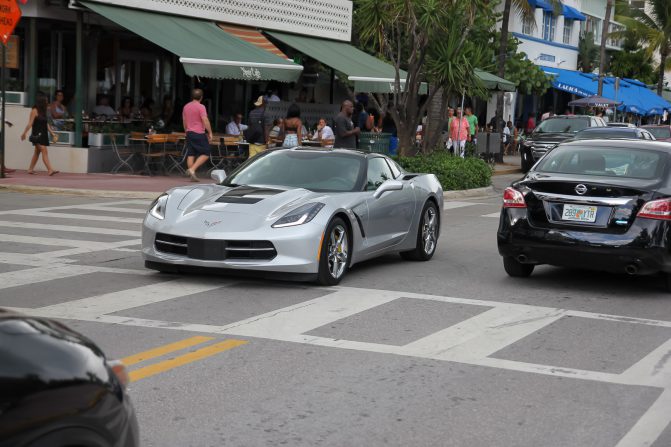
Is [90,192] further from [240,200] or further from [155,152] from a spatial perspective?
[240,200]

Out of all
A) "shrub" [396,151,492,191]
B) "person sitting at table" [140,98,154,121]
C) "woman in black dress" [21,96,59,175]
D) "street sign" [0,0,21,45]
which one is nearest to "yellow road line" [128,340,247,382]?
"street sign" [0,0,21,45]

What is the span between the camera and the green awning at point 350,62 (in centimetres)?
2823

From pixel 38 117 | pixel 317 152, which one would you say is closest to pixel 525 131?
pixel 38 117

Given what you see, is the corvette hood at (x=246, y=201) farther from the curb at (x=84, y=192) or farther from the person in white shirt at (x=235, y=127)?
the person in white shirt at (x=235, y=127)

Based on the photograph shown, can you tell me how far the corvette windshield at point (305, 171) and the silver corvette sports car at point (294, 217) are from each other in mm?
11

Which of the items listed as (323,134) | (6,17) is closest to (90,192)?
(6,17)

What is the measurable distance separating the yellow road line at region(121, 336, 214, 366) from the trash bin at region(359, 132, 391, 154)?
18.2m

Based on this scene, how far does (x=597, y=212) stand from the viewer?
10219 mm

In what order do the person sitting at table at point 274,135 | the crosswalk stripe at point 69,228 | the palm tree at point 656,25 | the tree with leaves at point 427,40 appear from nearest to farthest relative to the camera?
the crosswalk stripe at point 69,228 → the tree with leaves at point 427,40 → the person sitting at table at point 274,135 → the palm tree at point 656,25

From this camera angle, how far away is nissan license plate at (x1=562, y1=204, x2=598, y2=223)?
10.2 meters

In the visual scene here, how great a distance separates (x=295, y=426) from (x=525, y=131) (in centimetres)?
4706

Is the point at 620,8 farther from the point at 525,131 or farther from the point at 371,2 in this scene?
the point at 371,2

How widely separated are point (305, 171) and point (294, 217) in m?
1.38

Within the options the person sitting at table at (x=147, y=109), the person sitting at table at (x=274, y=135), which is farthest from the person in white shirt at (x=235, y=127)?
the person sitting at table at (x=274, y=135)
